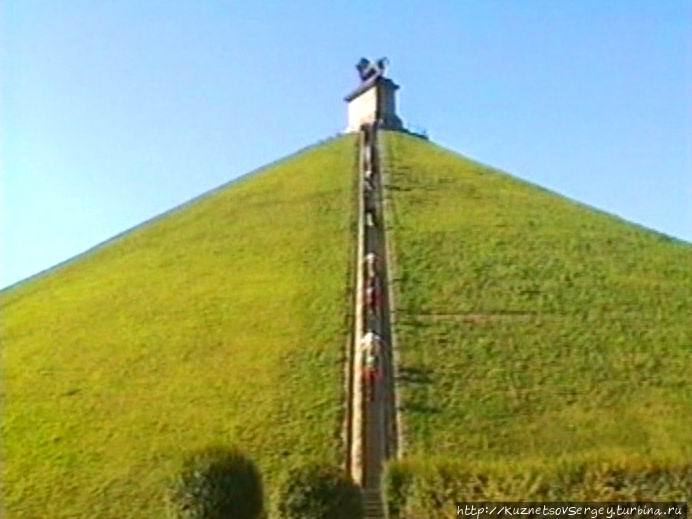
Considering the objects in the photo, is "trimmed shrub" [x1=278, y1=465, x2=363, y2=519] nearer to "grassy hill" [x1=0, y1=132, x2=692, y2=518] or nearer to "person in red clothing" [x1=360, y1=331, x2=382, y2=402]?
"grassy hill" [x1=0, y1=132, x2=692, y2=518]

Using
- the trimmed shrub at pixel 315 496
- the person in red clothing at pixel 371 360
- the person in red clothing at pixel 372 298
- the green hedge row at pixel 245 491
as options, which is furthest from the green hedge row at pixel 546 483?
the person in red clothing at pixel 372 298

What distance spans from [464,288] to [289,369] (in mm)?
7348

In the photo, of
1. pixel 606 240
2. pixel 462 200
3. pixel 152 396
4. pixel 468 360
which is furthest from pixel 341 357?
pixel 462 200

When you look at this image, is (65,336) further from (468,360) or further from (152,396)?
(468,360)

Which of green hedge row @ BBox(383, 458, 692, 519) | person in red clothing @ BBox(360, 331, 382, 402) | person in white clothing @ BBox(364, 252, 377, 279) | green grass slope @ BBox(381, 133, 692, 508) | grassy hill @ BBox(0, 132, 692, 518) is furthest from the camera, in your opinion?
person in white clothing @ BBox(364, 252, 377, 279)

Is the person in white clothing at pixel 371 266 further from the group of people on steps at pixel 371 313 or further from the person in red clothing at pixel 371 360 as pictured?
the person in red clothing at pixel 371 360

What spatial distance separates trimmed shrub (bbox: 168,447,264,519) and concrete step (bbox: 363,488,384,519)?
6.28ft

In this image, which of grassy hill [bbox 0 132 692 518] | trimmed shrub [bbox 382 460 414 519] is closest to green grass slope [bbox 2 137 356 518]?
grassy hill [bbox 0 132 692 518]

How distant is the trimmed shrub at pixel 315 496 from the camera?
1203 centimetres

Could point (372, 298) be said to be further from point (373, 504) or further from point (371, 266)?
point (373, 504)

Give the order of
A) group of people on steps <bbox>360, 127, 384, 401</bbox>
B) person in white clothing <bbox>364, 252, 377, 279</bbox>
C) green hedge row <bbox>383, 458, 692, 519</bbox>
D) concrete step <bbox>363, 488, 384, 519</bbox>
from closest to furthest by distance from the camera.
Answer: green hedge row <bbox>383, 458, 692, 519</bbox>, concrete step <bbox>363, 488, 384, 519</bbox>, group of people on steps <bbox>360, 127, 384, 401</bbox>, person in white clothing <bbox>364, 252, 377, 279</bbox>

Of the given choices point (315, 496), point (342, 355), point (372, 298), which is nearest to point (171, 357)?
point (342, 355)

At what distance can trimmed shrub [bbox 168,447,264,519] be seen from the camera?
12438mm

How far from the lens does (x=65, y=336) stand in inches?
1035
